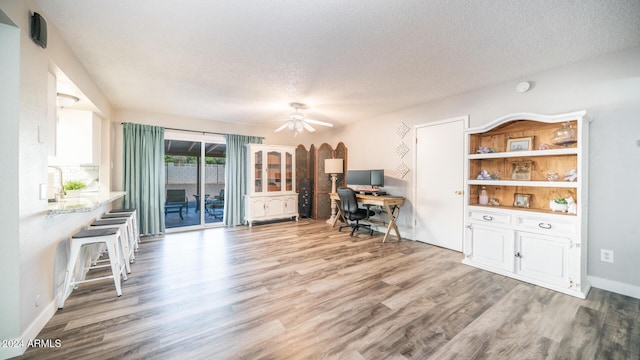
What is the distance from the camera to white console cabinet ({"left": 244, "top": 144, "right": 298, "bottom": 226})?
17.1 feet

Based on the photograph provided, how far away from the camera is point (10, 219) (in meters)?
1.43

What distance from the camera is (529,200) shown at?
281cm

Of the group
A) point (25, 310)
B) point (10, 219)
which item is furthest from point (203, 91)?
point (25, 310)

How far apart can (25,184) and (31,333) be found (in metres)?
0.98

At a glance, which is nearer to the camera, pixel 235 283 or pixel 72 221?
pixel 72 221

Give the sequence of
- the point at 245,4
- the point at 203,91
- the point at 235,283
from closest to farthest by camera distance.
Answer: the point at 245,4, the point at 235,283, the point at 203,91

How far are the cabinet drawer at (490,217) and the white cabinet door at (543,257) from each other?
182mm

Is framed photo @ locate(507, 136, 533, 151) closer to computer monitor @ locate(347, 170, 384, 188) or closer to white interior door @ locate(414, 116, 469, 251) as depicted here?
white interior door @ locate(414, 116, 469, 251)

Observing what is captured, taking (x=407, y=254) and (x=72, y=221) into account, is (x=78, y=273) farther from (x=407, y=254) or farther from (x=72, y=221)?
(x=407, y=254)

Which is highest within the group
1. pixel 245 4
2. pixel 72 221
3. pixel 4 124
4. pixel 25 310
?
pixel 245 4

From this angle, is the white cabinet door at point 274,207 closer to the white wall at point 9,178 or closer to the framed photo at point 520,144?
the white wall at point 9,178

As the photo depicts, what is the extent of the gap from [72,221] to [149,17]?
6.52 feet

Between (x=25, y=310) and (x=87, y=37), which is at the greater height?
(x=87, y=37)

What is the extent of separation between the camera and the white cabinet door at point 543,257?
7.58 feet
